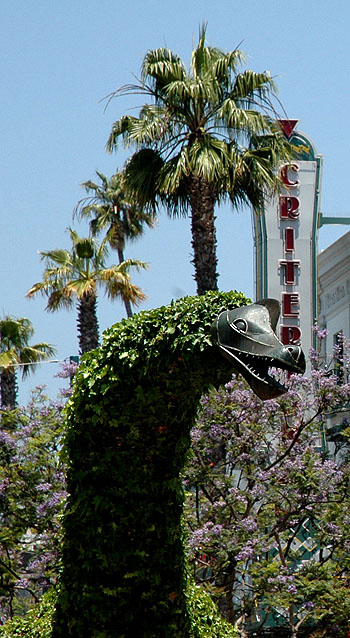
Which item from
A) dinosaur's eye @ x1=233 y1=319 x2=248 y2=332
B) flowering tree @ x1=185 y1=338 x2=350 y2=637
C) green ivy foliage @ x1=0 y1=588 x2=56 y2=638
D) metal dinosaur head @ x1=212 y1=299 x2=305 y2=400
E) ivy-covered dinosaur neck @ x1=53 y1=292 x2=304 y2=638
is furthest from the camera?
flowering tree @ x1=185 y1=338 x2=350 y2=637

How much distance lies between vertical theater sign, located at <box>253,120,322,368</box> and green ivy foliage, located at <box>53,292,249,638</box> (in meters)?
18.0

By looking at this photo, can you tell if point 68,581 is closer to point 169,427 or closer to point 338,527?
point 169,427

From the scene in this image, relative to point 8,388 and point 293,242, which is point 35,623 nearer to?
point 293,242

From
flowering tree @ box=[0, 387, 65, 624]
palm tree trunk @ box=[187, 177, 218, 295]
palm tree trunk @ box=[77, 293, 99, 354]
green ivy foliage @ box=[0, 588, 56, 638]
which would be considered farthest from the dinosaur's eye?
palm tree trunk @ box=[77, 293, 99, 354]

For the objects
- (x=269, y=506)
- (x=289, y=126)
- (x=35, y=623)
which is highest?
(x=289, y=126)

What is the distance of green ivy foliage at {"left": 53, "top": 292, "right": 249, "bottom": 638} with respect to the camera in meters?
7.11

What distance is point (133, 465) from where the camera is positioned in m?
7.20

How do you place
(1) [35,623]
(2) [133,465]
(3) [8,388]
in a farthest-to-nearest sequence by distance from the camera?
(3) [8,388], (1) [35,623], (2) [133,465]

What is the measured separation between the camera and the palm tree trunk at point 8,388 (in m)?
28.9

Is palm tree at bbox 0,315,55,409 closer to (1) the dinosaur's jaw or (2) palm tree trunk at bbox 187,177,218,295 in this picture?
(2) palm tree trunk at bbox 187,177,218,295

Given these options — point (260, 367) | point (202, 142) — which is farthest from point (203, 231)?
point (260, 367)

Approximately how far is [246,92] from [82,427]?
13.3m

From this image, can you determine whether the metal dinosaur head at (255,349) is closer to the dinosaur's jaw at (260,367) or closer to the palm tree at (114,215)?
the dinosaur's jaw at (260,367)

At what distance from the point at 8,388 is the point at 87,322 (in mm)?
4388
